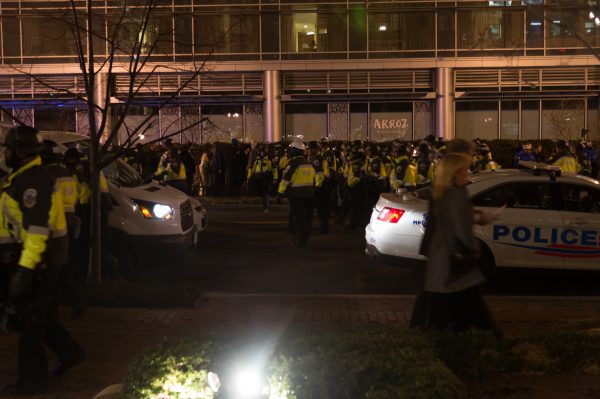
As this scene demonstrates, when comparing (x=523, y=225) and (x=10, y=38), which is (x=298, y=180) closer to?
(x=523, y=225)

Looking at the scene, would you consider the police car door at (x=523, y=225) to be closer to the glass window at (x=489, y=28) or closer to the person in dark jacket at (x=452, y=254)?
the person in dark jacket at (x=452, y=254)

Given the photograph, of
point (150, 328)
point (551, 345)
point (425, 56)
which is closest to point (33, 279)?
point (150, 328)

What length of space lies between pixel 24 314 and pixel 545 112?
29.6 m

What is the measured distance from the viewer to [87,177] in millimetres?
9367

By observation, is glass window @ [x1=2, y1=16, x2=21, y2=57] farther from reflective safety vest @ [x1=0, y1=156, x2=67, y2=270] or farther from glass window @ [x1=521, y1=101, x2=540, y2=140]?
reflective safety vest @ [x1=0, y1=156, x2=67, y2=270]

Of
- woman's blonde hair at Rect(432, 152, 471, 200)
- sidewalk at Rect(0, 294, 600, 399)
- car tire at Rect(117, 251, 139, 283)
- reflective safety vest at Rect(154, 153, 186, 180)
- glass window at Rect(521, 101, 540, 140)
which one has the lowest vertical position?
sidewalk at Rect(0, 294, 600, 399)

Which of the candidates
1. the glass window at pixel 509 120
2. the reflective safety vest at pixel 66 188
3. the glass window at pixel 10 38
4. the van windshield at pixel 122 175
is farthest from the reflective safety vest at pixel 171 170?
the glass window at pixel 509 120

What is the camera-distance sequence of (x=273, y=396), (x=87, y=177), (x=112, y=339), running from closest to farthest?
(x=273, y=396) → (x=112, y=339) → (x=87, y=177)

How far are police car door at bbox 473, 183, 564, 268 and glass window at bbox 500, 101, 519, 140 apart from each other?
76.2 ft

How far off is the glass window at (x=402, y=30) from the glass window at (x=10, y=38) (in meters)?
14.0

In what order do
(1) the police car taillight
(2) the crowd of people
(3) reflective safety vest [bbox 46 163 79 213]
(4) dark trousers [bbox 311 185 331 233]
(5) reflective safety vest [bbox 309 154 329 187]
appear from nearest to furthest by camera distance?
(3) reflective safety vest [bbox 46 163 79 213] → (1) the police car taillight → (2) the crowd of people → (5) reflective safety vest [bbox 309 154 329 187] → (4) dark trousers [bbox 311 185 331 233]

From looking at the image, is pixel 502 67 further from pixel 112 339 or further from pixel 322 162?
pixel 112 339

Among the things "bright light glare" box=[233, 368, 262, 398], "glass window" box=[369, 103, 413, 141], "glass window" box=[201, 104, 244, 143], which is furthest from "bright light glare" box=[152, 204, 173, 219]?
"glass window" box=[369, 103, 413, 141]

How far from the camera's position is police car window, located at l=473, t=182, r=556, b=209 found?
10062 millimetres
